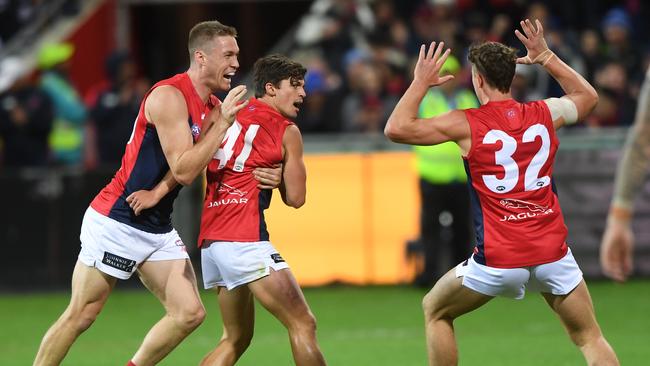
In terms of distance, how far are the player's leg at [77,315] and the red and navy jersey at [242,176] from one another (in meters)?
0.72

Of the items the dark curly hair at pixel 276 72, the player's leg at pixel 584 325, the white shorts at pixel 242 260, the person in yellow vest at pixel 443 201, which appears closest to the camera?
the player's leg at pixel 584 325

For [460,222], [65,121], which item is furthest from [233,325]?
[65,121]

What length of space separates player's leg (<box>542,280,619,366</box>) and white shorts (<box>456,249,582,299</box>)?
5 centimetres

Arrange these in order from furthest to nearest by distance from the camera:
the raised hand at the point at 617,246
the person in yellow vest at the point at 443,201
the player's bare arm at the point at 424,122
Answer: the person in yellow vest at the point at 443,201, the player's bare arm at the point at 424,122, the raised hand at the point at 617,246

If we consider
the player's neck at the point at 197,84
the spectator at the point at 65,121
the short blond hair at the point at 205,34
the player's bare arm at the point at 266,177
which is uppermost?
the short blond hair at the point at 205,34

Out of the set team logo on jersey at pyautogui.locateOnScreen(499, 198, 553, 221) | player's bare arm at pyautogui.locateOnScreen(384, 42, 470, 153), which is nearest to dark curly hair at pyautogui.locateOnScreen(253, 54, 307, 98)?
player's bare arm at pyautogui.locateOnScreen(384, 42, 470, 153)

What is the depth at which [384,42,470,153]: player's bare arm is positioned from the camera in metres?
7.73

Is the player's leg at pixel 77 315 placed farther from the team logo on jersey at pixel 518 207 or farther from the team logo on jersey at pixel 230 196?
the team logo on jersey at pixel 518 207

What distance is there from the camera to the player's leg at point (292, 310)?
26.0 ft

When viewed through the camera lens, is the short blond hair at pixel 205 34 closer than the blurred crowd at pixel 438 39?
Yes

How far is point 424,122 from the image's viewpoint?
7750 millimetres

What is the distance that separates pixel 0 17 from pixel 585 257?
11573 millimetres

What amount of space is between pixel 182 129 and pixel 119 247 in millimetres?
884

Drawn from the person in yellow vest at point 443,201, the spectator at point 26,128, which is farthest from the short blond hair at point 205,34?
the spectator at point 26,128
